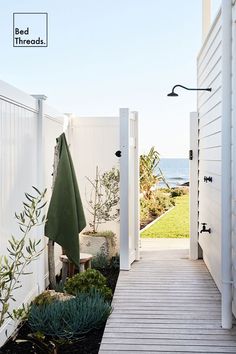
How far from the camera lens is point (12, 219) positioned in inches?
152

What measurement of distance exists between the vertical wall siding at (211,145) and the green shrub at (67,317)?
1389 mm

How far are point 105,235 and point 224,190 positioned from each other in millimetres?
2768

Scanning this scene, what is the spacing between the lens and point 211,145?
217 inches

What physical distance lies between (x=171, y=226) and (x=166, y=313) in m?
5.55

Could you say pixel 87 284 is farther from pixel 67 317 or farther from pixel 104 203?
pixel 104 203

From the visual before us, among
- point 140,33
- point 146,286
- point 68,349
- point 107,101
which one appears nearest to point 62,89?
point 107,101

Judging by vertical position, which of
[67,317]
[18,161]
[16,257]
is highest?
[18,161]

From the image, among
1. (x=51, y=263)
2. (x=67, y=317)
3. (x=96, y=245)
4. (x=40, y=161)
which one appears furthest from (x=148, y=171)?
(x=67, y=317)

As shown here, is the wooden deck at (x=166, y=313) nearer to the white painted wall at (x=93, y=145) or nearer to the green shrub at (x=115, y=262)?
the green shrub at (x=115, y=262)

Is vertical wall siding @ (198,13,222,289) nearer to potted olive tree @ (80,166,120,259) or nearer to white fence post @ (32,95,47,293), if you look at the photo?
potted olive tree @ (80,166,120,259)

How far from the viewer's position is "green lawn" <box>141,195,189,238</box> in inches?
358

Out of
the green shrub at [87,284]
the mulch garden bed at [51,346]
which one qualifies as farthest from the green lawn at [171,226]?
the mulch garden bed at [51,346]

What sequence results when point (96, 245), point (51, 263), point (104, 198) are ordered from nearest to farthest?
point (51, 263) < point (96, 245) < point (104, 198)

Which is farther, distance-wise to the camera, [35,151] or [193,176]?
[193,176]
